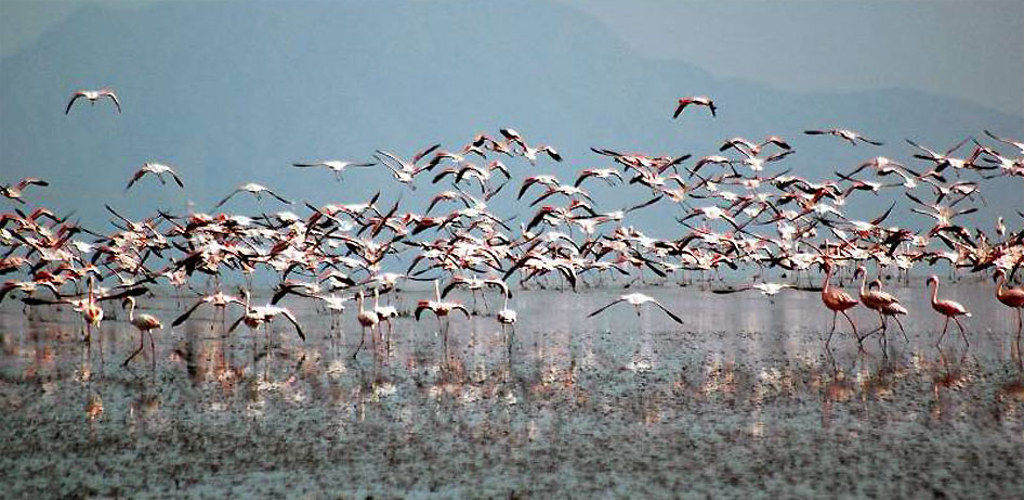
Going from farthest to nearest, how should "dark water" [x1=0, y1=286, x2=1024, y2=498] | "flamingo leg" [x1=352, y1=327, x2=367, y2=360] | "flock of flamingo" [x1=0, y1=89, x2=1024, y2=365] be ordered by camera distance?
"flock of flamingo" [x1=0, y1=89, x2=1024, y2=365] < "flamingo leg" [x1=352, y1=327, x2=367, y2=360] < "dark water" [x1=0, y1=286, x2=1024, y2=498]

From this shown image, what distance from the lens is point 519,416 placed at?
1384 centimetres

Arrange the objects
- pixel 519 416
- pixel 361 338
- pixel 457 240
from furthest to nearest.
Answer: pixel 457 240 < pixel 361 338 < pixel 519 416

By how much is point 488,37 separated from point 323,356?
16548cm

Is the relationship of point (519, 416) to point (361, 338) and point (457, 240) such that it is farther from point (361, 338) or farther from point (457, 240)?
point (457, 240)

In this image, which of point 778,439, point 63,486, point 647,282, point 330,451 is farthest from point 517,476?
point 647,282

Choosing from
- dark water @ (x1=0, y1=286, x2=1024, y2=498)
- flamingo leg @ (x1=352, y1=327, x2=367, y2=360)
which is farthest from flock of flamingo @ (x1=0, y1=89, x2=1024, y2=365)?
dark water @ (x1=0, y1=286, x2=1024, y2=498)

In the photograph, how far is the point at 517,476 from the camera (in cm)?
1108

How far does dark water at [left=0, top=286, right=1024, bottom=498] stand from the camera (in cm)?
1086

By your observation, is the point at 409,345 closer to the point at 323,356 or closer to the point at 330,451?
the point at 323,356

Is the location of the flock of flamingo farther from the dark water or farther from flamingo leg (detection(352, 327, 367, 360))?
the dark water

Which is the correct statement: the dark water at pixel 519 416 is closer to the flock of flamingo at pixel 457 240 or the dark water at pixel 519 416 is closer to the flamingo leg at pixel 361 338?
the flamingo leg at pixel 361 338

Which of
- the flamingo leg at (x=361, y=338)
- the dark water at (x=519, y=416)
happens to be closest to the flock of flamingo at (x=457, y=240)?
the flamingo leg at (x=361, y=338)

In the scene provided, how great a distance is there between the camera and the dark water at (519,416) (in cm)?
1086

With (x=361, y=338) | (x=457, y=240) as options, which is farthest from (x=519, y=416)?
(x=457, y=240)
